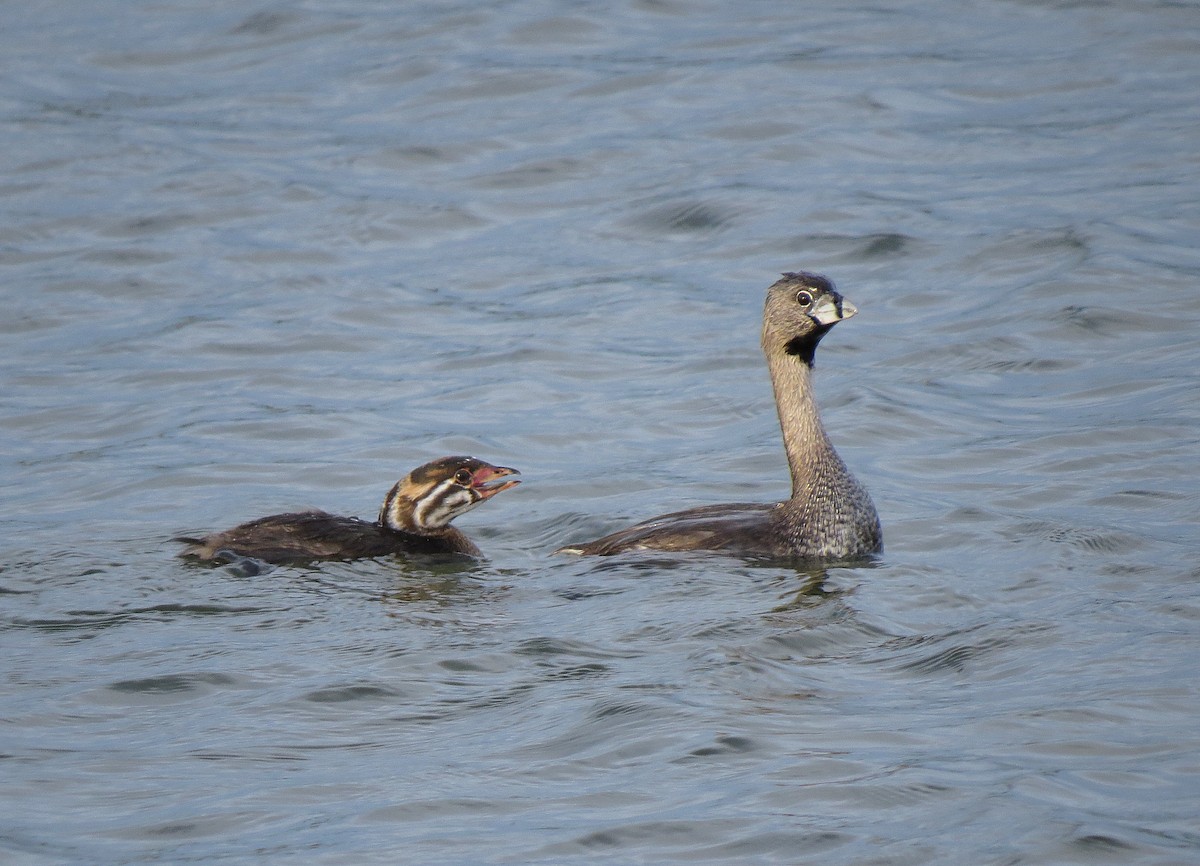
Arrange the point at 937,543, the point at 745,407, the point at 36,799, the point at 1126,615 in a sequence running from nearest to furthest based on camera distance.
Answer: the point at 36,799 < the point at 1126,615 < the point at 937,543 < the point at 745,407

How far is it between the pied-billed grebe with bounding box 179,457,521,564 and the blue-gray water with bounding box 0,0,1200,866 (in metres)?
0.24

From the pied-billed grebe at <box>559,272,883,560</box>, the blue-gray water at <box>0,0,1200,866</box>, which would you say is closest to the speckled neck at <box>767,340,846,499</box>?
the pied-billed grebe at <box>559,272,883,560</box>

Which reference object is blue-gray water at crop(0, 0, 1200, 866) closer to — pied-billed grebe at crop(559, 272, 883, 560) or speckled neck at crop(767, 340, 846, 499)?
pied-billed grebe at crop(559, 272, 883, 560)

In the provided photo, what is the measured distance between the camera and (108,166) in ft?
70.9

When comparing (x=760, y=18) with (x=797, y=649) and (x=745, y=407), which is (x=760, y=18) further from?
(x=797, y=649)

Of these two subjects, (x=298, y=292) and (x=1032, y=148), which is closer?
(x=298, y=292)

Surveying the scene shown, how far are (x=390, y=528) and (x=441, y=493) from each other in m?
0.37

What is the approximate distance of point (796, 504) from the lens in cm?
1070

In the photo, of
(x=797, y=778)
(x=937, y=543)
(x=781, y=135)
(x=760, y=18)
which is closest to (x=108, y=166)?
(x=781, y=135)

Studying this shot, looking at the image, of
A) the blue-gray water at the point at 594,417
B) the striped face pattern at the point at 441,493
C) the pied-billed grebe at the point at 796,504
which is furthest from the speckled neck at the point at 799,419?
the striped face pattern at the point at 441,493

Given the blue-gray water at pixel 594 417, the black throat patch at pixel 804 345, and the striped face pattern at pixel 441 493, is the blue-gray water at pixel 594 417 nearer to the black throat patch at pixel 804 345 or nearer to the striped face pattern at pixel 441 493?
the striped face pattern at pixel 441 493

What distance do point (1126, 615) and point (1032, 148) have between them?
12.0m

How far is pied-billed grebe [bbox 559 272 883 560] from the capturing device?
1045 cm

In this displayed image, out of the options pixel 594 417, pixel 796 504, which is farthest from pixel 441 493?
pixel 594 417
